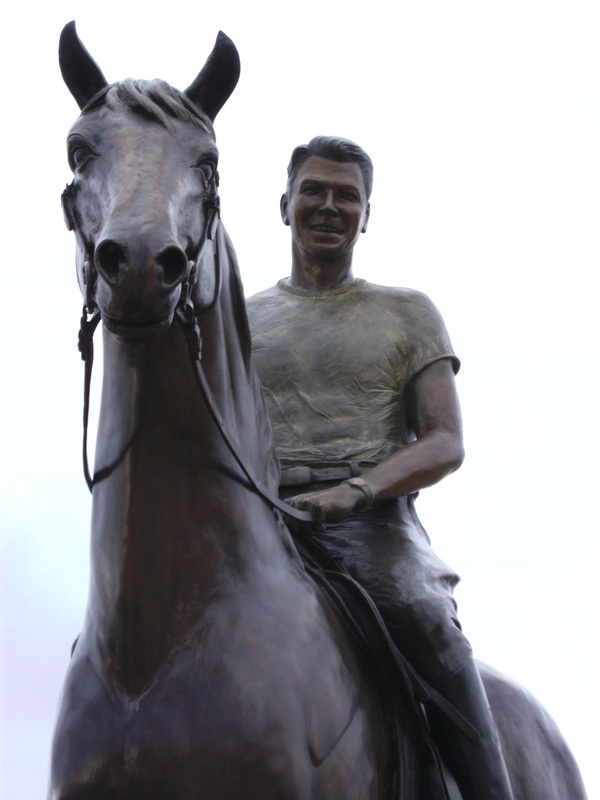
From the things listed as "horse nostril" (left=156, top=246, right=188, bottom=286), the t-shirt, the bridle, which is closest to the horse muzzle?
"horse nostril" (left=156, top=246, right=188, bottom=286)

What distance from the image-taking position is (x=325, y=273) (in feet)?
23.1

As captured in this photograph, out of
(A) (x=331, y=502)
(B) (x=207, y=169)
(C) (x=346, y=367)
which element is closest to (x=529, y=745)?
(A) (x=331, y=502)

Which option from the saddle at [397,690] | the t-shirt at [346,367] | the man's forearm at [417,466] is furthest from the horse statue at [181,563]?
the t-shirt at [346,367]

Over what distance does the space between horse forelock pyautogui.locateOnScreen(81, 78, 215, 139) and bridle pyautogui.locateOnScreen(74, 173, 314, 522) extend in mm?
272

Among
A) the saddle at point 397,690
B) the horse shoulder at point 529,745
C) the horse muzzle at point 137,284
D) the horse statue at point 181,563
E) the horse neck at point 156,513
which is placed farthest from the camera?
the horse shoulder at point 529,745

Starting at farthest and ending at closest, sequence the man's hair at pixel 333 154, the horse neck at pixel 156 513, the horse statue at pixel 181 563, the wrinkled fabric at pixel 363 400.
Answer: the man's hair at pixel 333 154 < the wrinkled fabric at pixel 363 400 < the horse neck at pixel 156 513 < the horse statue at pixel 181 563

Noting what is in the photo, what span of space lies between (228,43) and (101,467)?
5.72ft

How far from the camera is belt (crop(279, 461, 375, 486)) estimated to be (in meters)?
6.26

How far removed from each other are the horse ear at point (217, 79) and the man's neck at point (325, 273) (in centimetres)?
160

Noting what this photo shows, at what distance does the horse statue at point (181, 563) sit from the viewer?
4.84m

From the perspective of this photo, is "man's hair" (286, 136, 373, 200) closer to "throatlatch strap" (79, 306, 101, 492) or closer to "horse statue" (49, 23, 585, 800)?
"horse statue" (49, 23, 585, 800)

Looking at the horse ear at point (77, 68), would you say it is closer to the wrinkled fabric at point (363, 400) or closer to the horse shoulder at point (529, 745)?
the wrinkled fabric at point (363, 400)

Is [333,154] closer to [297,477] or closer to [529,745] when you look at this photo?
[297,477]

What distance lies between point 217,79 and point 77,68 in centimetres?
54
